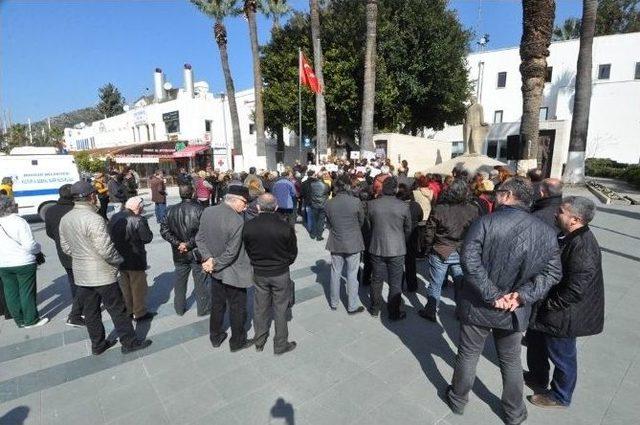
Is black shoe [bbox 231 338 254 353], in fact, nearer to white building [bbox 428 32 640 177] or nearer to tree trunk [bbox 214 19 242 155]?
tree trunk [bbox 214 19 242 155]

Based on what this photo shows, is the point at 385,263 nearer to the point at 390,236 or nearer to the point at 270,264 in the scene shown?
the point at 390,236

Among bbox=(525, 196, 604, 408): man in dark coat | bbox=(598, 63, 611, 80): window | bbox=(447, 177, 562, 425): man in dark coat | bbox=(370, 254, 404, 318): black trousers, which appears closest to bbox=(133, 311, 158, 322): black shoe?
bbox=(370, 254, 404, 318): black trousers

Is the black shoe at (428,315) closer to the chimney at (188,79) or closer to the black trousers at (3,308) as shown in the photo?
the black trousers at (3,308)

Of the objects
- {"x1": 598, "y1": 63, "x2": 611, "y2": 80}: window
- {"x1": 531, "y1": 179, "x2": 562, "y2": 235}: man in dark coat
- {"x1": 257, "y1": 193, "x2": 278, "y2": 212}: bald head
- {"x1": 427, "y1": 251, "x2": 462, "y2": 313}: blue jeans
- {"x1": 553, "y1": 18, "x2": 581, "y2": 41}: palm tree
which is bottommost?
{"x1": 427, "y1": 251, "x2": 462, "y2": 313}: blue jeans

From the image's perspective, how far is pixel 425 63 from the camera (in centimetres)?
1984

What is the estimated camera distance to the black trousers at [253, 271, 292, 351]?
3705mm

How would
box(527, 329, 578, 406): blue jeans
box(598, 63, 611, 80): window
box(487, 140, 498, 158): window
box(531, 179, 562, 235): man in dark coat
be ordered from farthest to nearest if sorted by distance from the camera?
box(487, 140, 498, 158): window → box(598, 63, 611, 80): window → box(531, 179, 562, 235): man in dark coat → box(527, 329, 578, 406): blue jeans

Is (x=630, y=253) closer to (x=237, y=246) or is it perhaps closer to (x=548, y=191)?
(x=548, y=191)

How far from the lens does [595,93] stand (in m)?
28.0

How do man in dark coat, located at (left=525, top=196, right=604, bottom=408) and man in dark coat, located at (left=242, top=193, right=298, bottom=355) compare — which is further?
man in dark coat, located at (left=242, top=193, right=298, bottom=355)

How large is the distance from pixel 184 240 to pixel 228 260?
1132 mm

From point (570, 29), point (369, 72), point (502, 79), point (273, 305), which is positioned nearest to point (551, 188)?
point (273, 305)

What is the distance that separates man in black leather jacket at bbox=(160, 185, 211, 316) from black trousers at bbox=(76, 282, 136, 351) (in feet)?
2.89

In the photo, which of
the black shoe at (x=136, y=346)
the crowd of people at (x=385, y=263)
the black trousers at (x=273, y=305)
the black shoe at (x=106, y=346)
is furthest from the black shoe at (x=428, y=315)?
the black shoe at (x=106, y=346)
